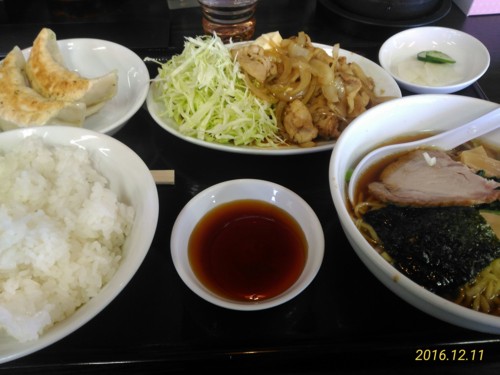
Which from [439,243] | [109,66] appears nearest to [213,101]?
[109,66]

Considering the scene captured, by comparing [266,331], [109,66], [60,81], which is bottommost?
[266,331]

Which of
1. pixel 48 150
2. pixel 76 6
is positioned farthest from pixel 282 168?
pixel 76 6

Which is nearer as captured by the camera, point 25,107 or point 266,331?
point 266,331

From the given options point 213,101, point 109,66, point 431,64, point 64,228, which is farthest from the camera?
point 431,64

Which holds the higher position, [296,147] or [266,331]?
[296,147]

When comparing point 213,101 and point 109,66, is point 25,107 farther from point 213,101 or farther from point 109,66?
point 213,101

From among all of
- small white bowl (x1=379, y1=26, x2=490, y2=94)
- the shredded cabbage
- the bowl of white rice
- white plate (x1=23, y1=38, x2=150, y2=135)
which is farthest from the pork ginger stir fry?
the bowl of white rice

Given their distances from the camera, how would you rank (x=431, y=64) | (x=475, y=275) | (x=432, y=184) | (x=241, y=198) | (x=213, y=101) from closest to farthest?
(x=475, y=275)
(x=432, y=184)
(x=241, y=198)
(x=213, y=101)
(x=431, y=64)

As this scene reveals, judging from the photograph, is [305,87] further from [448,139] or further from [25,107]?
[25,107]

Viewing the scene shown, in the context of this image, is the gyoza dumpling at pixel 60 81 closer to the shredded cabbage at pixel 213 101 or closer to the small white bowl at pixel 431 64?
the shredded cabbage at pixel 213 101
